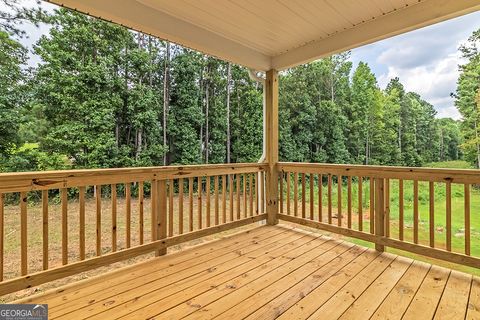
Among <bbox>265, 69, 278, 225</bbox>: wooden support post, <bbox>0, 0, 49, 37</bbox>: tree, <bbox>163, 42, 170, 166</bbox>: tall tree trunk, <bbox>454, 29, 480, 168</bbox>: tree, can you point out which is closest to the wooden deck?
<bbox>265, 69, 278, 225</bbox>: wooden support post

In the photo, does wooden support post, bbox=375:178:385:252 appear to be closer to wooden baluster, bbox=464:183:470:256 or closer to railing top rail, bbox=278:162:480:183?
railing top rail, bbox=278:162:480:183

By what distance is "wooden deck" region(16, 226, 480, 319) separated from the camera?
1587 millimetres

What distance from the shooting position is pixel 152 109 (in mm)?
6363

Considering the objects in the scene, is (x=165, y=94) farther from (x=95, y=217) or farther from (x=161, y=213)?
(x=161, y=213)

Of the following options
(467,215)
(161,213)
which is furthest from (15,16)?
(467,215)

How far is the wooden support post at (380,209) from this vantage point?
8.72 ft

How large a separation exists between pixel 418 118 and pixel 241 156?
6901mm

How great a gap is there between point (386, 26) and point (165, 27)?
2302 mm

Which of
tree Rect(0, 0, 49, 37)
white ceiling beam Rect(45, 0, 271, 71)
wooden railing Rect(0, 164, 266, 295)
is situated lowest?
wooden railing Rect(0, 164, 266, 295)

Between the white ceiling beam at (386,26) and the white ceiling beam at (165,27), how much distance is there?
71 centimetres

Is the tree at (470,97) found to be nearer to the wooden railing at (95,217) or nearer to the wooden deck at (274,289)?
the wooden deck at (274,289)

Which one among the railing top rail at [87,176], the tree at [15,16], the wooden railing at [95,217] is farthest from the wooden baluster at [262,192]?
the tree at [15,16]

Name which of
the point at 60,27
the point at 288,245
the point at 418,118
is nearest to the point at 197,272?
the point at 288,245

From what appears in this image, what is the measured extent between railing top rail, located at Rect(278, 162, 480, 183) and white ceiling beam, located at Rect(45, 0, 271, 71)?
5.67ft
